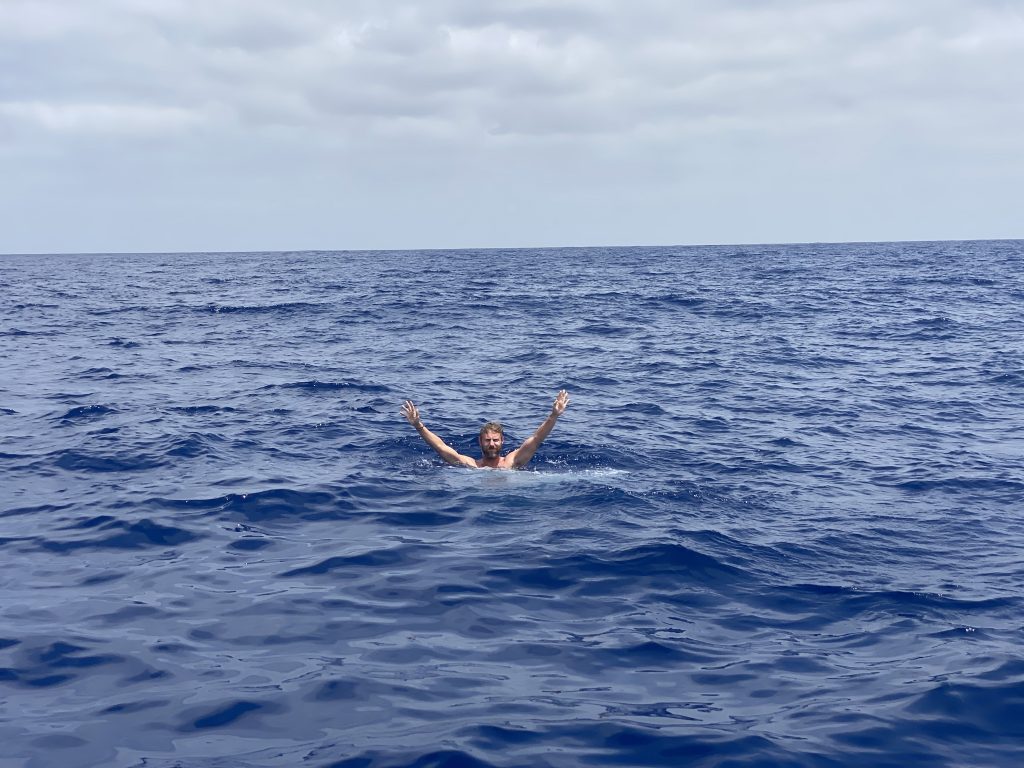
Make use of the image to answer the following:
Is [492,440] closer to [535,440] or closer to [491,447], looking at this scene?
[491,447]

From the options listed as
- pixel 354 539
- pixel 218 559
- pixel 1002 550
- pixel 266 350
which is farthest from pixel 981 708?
pixel 266 350

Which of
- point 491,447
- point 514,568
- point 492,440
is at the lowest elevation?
point 514,568

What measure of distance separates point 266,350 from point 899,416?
18.0 metres

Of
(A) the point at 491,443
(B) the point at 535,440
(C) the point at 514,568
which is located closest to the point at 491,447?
(A) the point at 491,443

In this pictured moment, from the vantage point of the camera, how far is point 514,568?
30.3ft

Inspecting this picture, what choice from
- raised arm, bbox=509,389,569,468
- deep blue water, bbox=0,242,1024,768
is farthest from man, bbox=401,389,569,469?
deep blue water, bbox=0,242,1024,768

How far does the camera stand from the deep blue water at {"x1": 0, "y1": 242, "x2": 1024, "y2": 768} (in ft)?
19.9

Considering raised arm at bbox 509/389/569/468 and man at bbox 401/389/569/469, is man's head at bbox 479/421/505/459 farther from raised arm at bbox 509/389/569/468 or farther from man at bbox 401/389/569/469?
raised arm at bbox 509/389/569/468

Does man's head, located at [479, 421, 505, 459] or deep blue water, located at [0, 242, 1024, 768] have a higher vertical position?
man's head, located at [479, 421, 505, 459]

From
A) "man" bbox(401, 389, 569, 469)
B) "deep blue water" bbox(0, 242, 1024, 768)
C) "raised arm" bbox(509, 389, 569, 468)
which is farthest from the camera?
"man" bbox(401, 389, 569, 469)

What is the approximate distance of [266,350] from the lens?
2598cm

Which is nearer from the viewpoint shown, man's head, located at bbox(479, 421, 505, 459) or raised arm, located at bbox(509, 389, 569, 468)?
raised arm, located at bbox(509, 389, 569, 468)

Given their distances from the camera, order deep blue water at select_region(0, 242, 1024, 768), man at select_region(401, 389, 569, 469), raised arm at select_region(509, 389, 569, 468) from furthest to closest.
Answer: man at select_region(401, 389, 569, 469)
raised arm at select_region(509, 389, 569, 468)
deep blue water at select_region(0, 242, 1024, 768)

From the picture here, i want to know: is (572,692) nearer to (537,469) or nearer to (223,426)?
(537,469)
